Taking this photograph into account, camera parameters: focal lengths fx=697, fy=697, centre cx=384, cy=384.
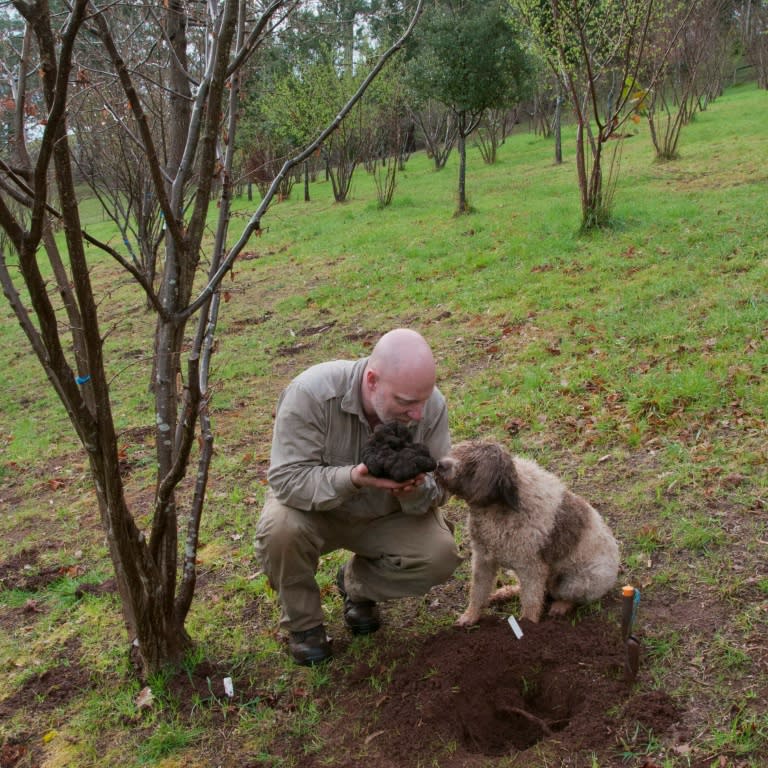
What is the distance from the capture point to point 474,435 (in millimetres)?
6172

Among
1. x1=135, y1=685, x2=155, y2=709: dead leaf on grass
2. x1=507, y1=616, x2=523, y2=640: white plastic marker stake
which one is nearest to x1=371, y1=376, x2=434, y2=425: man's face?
x1=507, y1=616, x2=523, y2=640: white plastic marker stake

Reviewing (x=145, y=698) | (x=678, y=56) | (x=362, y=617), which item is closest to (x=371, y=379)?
(x=362, y=617)

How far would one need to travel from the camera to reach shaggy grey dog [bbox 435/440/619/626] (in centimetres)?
358

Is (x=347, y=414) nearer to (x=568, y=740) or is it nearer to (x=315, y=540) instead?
(x=315, y=540)

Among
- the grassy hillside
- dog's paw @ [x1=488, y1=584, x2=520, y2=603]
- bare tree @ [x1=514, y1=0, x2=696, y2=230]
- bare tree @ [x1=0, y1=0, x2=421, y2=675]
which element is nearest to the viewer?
bare tree @ [x1=0, y1=0, x2=421, y2=675]

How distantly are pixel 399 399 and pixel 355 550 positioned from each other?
108 centimetres

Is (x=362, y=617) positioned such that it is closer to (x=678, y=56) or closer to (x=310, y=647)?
(x=310, y=647)

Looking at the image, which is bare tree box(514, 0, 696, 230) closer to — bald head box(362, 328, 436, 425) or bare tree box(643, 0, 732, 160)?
bare tree box(643, 0, 732, 160)

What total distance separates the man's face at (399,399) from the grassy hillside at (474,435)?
2.83ft

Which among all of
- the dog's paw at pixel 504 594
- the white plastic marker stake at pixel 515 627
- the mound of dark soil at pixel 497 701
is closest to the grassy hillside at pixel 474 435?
the mound of dark soil at pixel 497 701

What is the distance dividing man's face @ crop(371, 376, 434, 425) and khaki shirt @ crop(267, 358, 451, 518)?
169 millimetres

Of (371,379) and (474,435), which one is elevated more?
(371,379)

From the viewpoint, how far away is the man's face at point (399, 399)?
131 inches

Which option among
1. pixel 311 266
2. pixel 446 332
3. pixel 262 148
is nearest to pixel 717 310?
pixel 446 332
